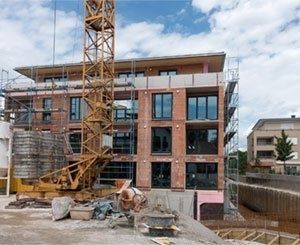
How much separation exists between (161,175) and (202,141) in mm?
3915

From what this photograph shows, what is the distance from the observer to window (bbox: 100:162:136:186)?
31.5 meters

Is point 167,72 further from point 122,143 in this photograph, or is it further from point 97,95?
point 97,95

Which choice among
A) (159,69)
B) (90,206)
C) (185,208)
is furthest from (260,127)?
(90,206)

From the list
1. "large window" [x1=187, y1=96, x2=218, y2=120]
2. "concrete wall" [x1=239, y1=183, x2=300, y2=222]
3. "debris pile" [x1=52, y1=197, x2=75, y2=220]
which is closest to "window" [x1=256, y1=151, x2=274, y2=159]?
"concrete wall" [x1=239, y1=183, x2=300, y2=222]

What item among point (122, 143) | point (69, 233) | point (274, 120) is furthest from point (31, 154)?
point (274, 120)

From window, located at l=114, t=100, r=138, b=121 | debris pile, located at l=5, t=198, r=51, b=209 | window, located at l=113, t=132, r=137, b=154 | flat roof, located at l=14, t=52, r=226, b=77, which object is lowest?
debris pile, located at l=5, t=198, r=51, b=209

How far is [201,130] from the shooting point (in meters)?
31.6

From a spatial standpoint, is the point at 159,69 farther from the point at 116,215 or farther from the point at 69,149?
the point at 116,215

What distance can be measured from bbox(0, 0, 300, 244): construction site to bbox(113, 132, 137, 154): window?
0.25ft

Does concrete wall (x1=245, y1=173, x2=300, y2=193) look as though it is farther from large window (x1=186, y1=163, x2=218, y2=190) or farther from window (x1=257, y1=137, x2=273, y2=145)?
window (x1=257, y1=137, x2=273, y2=145)

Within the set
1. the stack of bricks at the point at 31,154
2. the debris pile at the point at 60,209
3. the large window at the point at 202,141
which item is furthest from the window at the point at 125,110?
the debris pile at the point at 60,209

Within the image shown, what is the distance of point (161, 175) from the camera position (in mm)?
30984

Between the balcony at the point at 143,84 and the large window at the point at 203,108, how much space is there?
1389 millimetres

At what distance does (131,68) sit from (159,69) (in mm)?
2295
